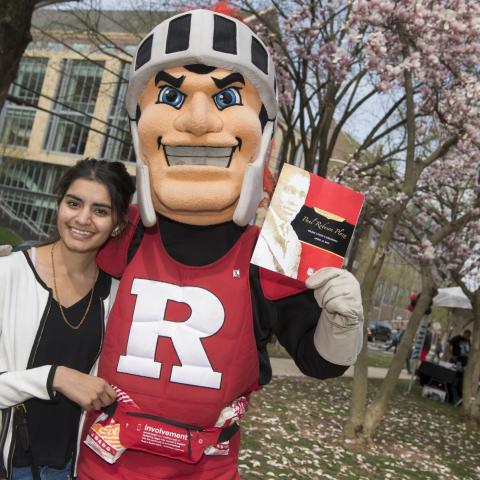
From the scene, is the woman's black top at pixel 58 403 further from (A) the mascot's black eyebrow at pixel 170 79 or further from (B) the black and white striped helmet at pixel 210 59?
(A) the mascot's black eyebrow at pixel 170 79

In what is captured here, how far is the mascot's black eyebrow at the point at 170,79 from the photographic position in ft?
7.04

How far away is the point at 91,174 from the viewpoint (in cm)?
217

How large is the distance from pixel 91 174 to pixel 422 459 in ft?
19.1

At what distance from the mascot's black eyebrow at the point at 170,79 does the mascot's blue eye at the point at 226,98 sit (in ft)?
0.48

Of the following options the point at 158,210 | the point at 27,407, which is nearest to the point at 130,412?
the point at 27,407

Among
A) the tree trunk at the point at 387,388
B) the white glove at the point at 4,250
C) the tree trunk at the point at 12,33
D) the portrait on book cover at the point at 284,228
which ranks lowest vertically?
the tree trunk at the point at 387,388

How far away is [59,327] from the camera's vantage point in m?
2.01

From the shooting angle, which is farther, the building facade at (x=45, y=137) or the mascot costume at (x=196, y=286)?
the building facade at (x=45, y=137)

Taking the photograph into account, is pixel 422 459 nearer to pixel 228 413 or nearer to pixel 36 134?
pixel 228 413

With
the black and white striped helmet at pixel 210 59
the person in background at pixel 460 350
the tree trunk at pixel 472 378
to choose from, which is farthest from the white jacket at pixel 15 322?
the person in background at pixel 460 350

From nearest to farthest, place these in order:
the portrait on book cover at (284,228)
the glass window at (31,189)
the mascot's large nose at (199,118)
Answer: the portrait on book cover at (284,228) → the mascot's large nose at (199,118) → the glass window at (31,189)

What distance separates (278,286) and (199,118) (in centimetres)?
70

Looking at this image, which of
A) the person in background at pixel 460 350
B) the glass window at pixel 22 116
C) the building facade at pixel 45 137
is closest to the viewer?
the person in background at pixel 460 350

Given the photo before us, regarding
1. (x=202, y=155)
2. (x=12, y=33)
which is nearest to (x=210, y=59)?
(x=202, y=155)
